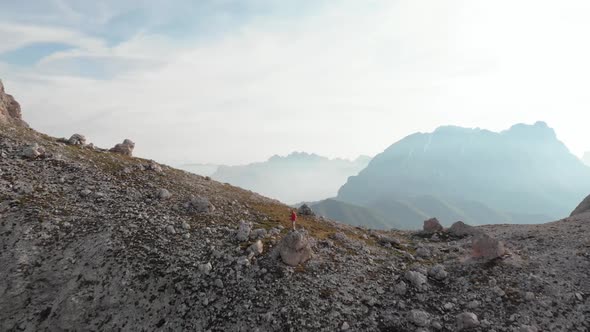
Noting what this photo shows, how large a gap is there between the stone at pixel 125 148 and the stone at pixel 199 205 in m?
18.8

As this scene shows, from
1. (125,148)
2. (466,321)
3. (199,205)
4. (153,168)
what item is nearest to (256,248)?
(199,205)

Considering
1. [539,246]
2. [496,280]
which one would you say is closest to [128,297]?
[496,280]

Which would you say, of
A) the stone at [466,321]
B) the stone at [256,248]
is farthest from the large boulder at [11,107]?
the stone at [466,321]

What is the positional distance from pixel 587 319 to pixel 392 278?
35.5ft

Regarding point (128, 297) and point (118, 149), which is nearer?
point (128, 297)

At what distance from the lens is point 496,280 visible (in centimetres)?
2267

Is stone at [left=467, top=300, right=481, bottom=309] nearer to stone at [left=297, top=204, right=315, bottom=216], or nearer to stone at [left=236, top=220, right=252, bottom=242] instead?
stone at [left=236, top=220, right=252, bottom=242]

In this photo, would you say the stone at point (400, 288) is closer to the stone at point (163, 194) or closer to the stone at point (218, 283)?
the stone at point (218, 283)

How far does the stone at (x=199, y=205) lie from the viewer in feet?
97.0

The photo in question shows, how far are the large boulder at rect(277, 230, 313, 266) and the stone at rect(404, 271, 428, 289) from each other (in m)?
7.08

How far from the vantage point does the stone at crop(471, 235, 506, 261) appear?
83.1 ft

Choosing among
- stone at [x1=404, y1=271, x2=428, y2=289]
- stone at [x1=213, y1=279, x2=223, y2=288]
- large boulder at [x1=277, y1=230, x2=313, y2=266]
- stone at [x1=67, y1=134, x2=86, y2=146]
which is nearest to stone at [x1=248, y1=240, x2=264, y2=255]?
large boulder at [x1=277, y1=230, x2=313, y2=266]

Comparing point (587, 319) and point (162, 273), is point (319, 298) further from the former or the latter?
point (587, 319)

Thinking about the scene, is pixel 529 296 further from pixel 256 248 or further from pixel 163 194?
pixel 163 194
